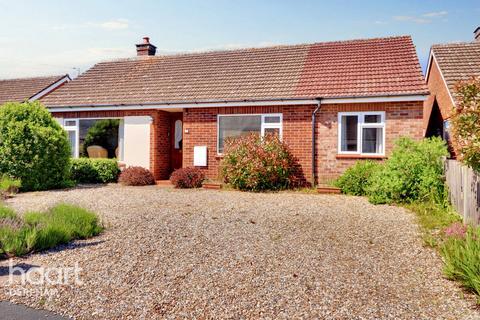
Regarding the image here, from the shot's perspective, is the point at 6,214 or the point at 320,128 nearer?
the point at 6,214

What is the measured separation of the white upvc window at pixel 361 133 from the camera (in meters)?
12.8

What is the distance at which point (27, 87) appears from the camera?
22.6 m

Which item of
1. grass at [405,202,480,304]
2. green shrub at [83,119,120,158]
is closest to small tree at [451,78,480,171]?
grass at [405,202,480,304]

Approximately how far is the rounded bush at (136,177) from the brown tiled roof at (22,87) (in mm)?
10201

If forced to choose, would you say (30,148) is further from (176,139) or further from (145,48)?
(145,48)

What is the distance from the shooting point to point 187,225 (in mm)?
7238

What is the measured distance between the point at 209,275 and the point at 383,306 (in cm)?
196

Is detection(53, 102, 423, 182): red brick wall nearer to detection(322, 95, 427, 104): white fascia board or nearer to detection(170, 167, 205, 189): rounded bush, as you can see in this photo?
detection(322, 95, 427, 104): white fascia board

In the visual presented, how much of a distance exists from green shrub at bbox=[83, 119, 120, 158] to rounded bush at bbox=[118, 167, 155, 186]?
7.01 ft

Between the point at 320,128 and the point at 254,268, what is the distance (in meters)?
8.95

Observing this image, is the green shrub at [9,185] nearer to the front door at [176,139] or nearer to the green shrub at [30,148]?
the green shrub at [30,148]

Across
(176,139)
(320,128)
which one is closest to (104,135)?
(176,139)

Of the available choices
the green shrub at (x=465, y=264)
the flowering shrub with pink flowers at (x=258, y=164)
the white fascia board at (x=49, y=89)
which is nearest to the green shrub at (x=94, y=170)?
the flowering shrub with pink flowers at (x=258, y=164)

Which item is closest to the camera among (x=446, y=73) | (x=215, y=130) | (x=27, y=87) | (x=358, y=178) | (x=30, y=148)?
(x=358, y=178)
